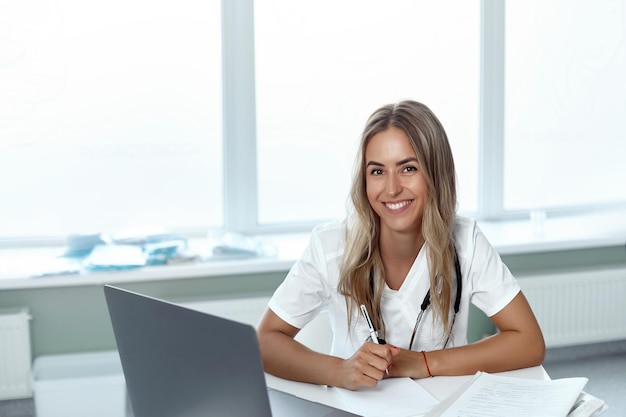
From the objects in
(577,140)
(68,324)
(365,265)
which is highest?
(577,140)

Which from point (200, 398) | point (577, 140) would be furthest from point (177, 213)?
point (200, 398)

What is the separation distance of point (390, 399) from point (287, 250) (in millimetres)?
1707

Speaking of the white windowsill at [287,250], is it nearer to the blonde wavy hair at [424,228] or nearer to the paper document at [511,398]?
the blonde wavy hair at [424,228]

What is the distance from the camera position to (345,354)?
2.01 meters

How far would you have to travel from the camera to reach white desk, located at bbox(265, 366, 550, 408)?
5.30 feet

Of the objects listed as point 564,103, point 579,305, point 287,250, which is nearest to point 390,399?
point 287,250

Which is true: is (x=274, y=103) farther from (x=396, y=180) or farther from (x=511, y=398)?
(x=511, y=398)

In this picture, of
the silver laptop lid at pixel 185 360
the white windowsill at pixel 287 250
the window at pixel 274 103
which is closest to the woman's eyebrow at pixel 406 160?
the silver laptop lid at pixel 185 360

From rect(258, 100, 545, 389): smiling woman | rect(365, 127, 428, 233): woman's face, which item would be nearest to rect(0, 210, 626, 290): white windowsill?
rect(258, 100, 545, 389): smiling woman

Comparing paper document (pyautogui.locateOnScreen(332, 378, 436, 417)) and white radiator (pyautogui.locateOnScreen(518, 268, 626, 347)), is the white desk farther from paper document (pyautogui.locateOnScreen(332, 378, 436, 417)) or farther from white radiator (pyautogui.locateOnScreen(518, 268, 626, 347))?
white radiator (pyautogui.locateOnScreen(518, 268, 626, 347))

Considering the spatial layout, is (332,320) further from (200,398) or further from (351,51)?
(351,51)

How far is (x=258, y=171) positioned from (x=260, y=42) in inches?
21.0

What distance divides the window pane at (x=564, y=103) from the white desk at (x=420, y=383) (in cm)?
209

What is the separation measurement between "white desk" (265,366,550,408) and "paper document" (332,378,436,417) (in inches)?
0.8
